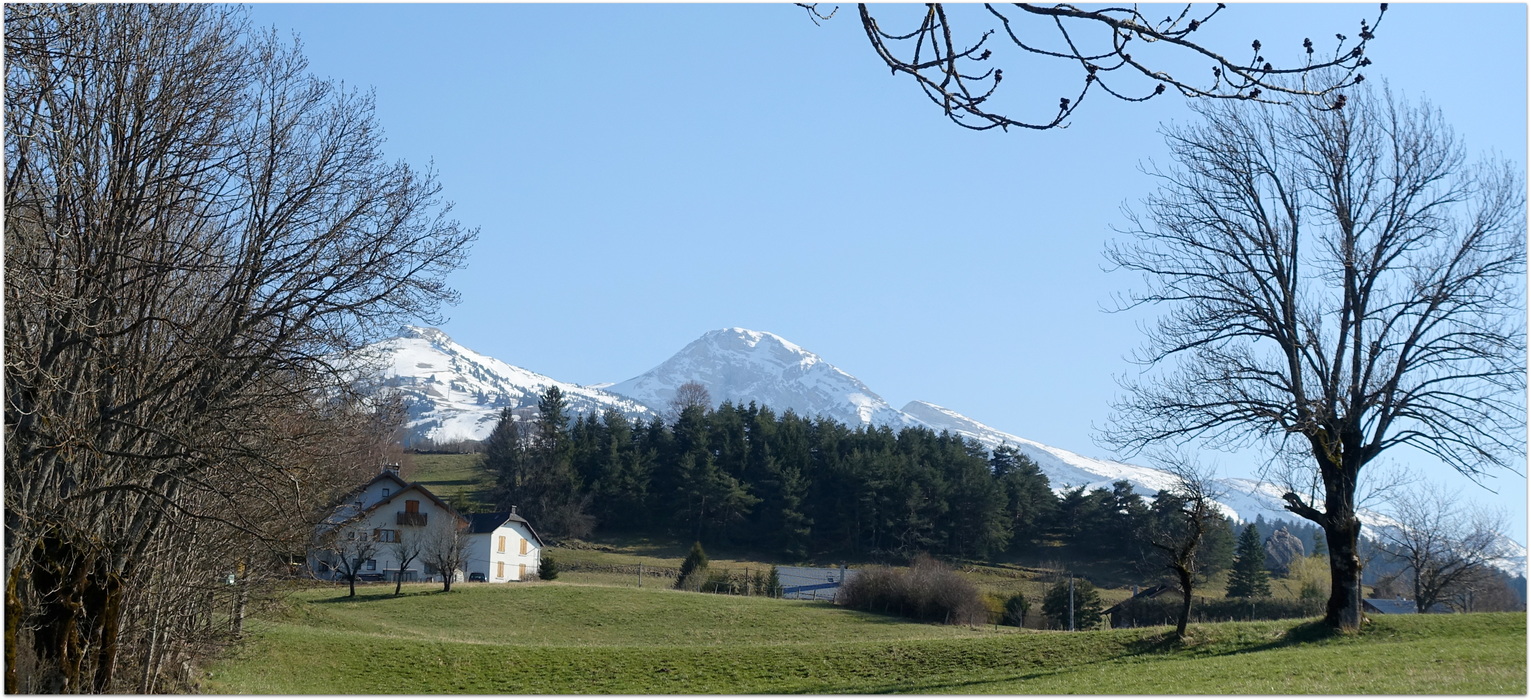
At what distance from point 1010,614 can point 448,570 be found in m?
25.4

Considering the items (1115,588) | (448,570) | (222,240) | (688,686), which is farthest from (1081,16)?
(1115,588)

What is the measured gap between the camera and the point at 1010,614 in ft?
144

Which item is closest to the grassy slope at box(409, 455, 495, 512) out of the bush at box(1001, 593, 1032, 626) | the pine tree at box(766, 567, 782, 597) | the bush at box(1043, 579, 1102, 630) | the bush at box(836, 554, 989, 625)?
the pine tree at box(766, 567, 782, 597)

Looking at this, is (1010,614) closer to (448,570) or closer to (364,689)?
(448,570)

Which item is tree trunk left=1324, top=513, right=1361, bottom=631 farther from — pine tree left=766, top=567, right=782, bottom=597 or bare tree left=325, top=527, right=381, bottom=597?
pine tree left=766, top=567, right=782, bottom=597

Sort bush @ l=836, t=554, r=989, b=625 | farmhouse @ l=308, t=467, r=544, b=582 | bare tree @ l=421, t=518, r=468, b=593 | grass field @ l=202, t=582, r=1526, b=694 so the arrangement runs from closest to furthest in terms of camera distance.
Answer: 1. grass field @ l=202, t=582, r=1526, b=694
2. bush @ l=836, t=554, r=989, b=625
3. bare tree @ l=421, t=518, r=468, b=593
4. farmhouse @ l=308, t=467, r=544, b=582

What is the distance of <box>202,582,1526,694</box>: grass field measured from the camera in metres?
13.3

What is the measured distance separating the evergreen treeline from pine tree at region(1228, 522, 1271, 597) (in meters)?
14.3

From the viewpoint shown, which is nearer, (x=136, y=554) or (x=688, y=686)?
(x=136, y=554)

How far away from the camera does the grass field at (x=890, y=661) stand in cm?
1327

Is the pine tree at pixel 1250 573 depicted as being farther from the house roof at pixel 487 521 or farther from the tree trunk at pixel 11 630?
the tree trunk at pixel 11 630

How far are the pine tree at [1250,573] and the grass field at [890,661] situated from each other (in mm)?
19311

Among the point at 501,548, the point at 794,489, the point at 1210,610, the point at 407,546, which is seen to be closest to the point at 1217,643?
the point at 1210,610

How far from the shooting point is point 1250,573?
Answer: 49.2m
